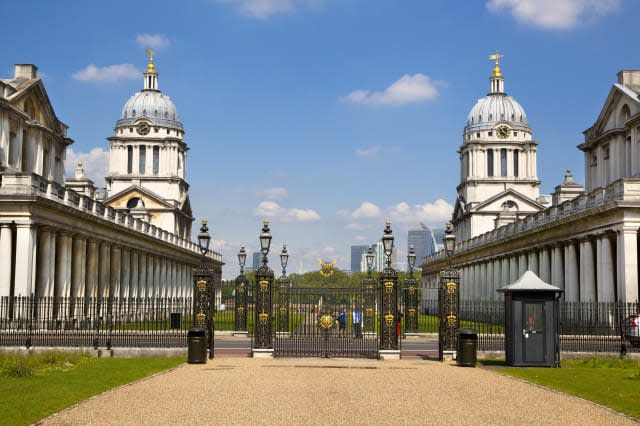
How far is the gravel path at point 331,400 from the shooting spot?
55.3 feet

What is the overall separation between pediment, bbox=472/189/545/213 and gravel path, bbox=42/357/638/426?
8248cm

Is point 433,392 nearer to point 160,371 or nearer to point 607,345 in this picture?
point 160,371

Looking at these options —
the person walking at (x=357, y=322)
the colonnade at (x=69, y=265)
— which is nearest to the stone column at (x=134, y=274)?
the colonnade at (x=69, y=265)

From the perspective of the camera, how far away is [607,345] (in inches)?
1304

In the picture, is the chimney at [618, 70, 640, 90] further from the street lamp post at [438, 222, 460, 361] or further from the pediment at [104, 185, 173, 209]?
the pediment at [104, 185, 173, 209]

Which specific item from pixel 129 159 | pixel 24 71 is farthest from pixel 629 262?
pixel 129 159

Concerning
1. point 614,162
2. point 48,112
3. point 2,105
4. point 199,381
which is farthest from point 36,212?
point 614,162

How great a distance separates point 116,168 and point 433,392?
3872 inches

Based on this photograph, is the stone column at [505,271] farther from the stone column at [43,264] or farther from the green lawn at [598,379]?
the green lawn at [598,379]

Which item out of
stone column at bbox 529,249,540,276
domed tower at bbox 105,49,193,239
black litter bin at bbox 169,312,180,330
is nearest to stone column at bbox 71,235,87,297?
black litter bin at bbox 169,312,180,330

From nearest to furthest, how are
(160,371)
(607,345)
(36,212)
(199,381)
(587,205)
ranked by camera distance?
1. (199,381)
2. (160,371)
3. (607,345)
4. (36,212)
5. (587,205)

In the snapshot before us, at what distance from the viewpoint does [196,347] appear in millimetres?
28656

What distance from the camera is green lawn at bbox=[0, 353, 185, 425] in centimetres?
1745

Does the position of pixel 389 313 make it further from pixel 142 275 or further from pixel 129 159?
pixel 129 159
